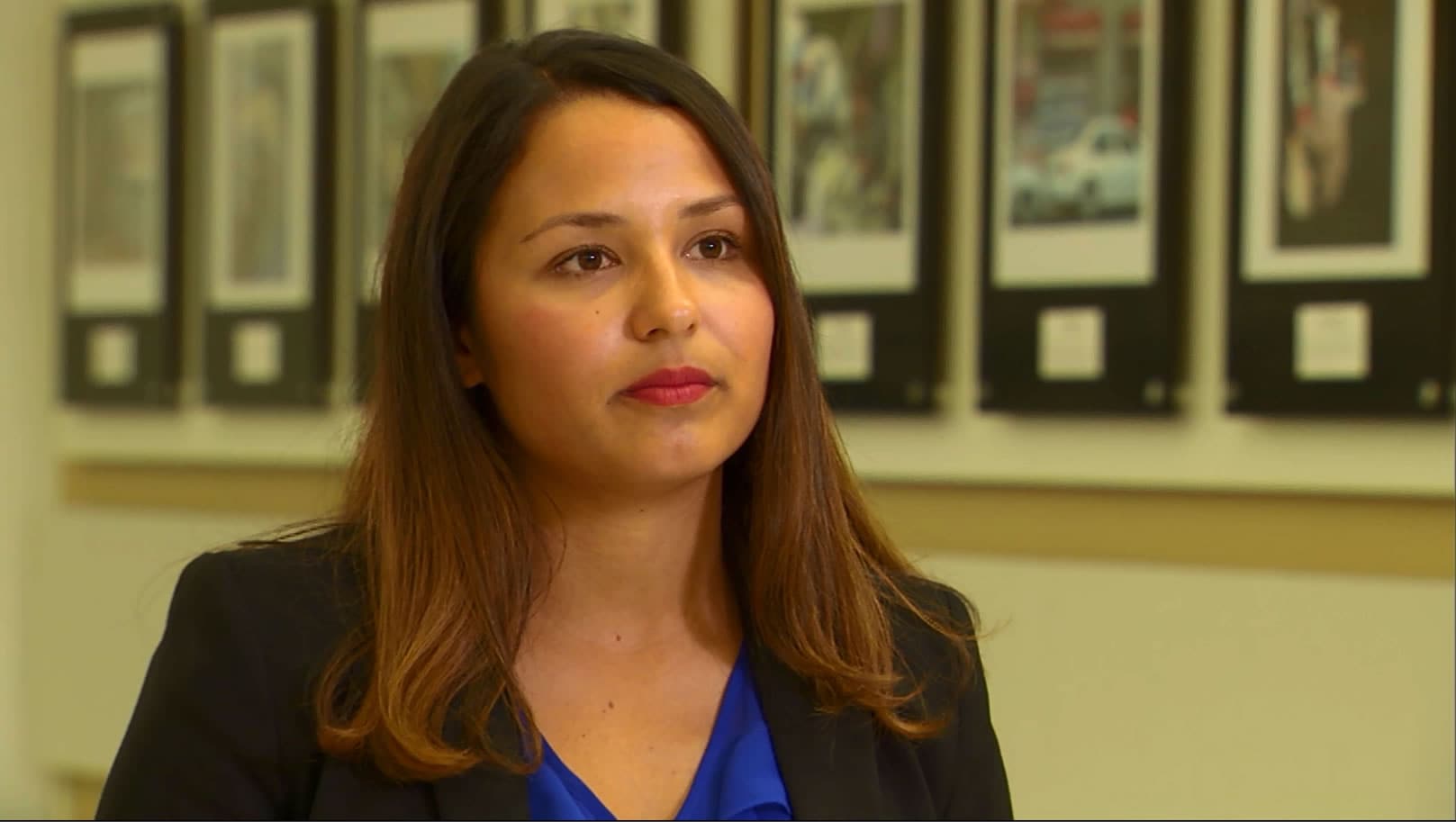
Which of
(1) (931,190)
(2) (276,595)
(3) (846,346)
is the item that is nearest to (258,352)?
(3) (846,346)

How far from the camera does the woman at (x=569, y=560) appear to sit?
1356 millimetres

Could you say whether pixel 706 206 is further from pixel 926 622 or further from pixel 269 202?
pixel 269 202

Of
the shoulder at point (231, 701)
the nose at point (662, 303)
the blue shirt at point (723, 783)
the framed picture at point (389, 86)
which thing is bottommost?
the blue shirt at point (723, 783)

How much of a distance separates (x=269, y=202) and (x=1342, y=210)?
1929 mm

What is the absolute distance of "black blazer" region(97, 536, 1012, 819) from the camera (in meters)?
1.34

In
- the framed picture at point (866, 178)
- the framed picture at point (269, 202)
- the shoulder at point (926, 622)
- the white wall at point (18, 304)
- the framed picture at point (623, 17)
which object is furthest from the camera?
the white wall at point (18, 304)

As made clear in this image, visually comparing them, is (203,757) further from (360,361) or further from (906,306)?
(360,361)

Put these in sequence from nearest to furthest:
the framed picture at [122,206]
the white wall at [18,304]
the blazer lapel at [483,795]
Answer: the blazer lapel at [483,795], the framed picture at [122,206], the white wall at [18,304]

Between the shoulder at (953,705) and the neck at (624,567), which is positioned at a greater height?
the neck at (624,567)

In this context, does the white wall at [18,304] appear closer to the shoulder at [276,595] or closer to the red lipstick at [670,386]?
the shoulder at [276,595]

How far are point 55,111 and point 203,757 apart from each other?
8.22 feet

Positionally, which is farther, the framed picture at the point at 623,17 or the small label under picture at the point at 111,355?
the small label under picture at the point at 111,355

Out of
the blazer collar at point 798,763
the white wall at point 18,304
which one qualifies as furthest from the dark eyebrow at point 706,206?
the white wall at point 18,304

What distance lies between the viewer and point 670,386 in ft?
4.49
